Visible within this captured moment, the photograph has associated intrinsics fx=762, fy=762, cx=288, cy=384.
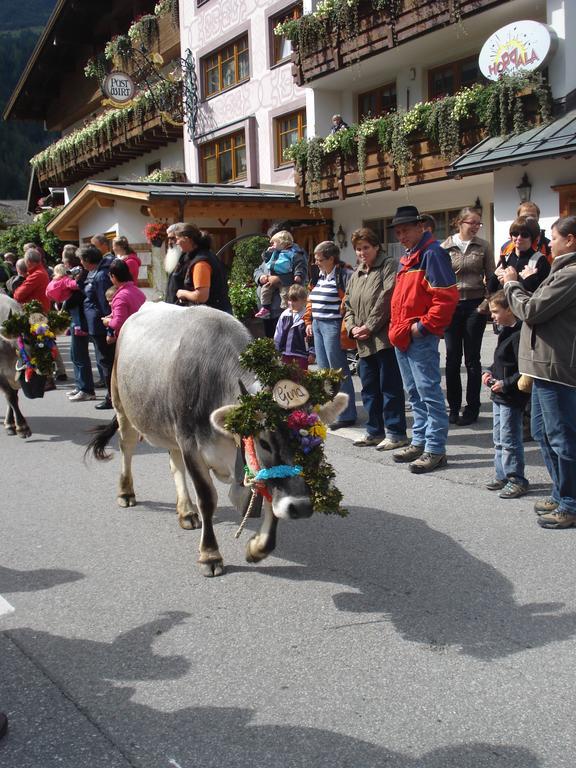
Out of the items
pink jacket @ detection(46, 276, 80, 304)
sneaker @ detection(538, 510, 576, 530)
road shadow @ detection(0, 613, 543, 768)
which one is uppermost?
pink jacket @ detection(46, 276, 80, 304)

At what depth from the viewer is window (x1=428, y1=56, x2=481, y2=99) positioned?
17.8 m

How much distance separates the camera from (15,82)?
106 m

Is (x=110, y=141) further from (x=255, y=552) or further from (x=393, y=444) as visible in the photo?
(x=255, y=552)

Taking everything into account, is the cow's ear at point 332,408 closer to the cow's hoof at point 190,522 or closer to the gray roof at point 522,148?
the cow's hoof at point 190,522

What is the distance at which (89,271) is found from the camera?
1102 cm

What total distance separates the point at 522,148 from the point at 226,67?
50.2 ft

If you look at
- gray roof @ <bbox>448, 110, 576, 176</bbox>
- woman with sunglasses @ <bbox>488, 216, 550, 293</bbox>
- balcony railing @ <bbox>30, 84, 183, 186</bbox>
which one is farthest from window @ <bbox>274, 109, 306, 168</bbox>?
woman with sunglasses @ <bbox>488, 216, 550, 293</bbox>

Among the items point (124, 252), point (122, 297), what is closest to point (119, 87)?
point (124, 252)

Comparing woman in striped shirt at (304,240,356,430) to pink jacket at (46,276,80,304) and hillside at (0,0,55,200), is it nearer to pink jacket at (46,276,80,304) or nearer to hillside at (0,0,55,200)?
pink jacket at (46,276,80,304)

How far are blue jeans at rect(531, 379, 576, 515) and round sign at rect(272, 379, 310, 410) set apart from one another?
1923mm

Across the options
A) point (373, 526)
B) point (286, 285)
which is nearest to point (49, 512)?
point (373, 526)

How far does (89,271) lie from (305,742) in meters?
9.17

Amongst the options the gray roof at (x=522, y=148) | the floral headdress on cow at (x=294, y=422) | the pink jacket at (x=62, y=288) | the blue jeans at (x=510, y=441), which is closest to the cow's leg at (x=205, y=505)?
the floral headdress on cow at (x=294, y=422)

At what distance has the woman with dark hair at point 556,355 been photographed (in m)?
4.81
